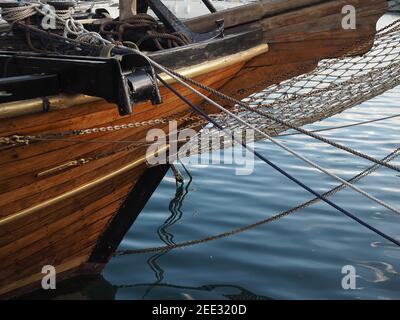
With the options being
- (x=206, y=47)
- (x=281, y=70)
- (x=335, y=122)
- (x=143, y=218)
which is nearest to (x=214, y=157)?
(x=143, y=218)

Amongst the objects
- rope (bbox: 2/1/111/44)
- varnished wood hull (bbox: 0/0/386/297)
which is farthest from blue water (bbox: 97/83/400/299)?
rope (bbox: 2/1/111/44)

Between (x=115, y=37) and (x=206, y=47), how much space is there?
2.74ft

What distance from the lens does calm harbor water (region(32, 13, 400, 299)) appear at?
4738mm

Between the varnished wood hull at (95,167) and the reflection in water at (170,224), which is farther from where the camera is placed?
the reflection in water at (170,224)

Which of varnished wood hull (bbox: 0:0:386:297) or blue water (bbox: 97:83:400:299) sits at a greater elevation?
varnished wood hull (bbox: 0:0:386:297)

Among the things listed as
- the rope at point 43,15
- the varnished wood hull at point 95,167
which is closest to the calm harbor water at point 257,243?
the varnished wood hull at point 95,167

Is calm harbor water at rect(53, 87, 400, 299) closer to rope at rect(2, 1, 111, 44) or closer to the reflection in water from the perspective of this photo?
the reflection in water

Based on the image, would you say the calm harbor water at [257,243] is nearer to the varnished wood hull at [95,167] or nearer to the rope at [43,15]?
the varnished wood hull at [95,167]

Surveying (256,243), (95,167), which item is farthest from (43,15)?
(256,243)

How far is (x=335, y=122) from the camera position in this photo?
11.5 meters

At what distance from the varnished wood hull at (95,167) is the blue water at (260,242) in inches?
27.8

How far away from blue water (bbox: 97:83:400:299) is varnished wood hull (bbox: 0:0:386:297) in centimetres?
71

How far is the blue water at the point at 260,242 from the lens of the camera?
15.6 feet
